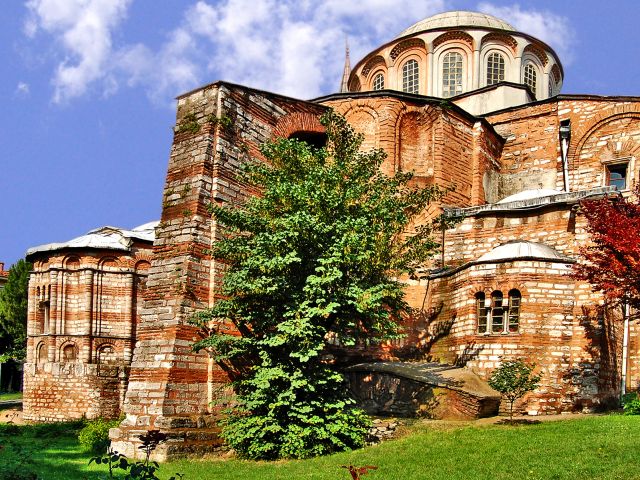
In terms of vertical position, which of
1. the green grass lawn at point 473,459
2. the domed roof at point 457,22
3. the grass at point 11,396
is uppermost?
the domed roof at point 457,22

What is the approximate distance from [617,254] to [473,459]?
198 inches

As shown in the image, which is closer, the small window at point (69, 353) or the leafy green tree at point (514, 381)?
the leafy green tree at point (514, 381)

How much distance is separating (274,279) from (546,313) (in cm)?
648

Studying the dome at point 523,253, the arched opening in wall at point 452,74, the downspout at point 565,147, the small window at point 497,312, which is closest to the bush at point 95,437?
the small window at point 497,312

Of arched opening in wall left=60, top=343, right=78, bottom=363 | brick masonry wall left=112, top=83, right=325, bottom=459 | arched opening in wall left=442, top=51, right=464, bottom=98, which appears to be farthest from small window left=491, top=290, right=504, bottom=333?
arched opening in wall left=60, top=343, right=78, bottom=363

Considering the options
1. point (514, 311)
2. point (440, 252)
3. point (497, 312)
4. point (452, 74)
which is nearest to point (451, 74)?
point (452, 74)

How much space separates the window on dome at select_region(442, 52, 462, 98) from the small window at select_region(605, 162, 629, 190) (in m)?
6.80

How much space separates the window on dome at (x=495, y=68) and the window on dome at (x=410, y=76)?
2.69 meters

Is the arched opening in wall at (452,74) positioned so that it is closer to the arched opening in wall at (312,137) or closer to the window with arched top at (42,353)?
the arched opening in wall at (312,137)

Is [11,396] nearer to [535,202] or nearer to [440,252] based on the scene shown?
[440,252]

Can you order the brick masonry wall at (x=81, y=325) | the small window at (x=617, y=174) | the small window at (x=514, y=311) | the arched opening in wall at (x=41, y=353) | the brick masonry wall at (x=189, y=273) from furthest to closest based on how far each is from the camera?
the arched opening in wall at (x=41, y=353), the brick masonry wall at (x=81, y=325), the small window at (x=617, y=174), the small window at (x=514, y=311), the brick masonry wall at (x=189, y=273)

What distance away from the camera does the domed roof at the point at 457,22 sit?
26.6m

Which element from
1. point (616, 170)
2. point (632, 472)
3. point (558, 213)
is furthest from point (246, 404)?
point (616, 170)

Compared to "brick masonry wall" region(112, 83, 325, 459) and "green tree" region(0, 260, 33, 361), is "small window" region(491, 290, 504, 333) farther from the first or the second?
"green tree" region(0, 260, 33, 361)
